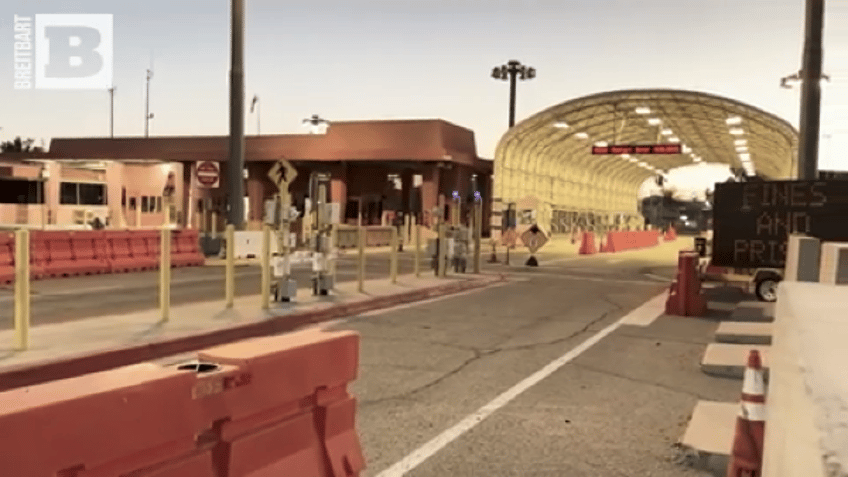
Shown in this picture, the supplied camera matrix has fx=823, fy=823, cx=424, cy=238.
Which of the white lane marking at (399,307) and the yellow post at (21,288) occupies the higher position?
the yellow post at (21,288)

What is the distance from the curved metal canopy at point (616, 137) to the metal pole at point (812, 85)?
16490 millimetres

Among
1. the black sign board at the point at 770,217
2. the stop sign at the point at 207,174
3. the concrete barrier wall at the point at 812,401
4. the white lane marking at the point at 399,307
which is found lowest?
the white lane marking at the point at 399,307

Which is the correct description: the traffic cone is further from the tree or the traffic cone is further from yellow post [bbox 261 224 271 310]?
the tree

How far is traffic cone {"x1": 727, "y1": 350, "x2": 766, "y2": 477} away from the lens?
4996mm

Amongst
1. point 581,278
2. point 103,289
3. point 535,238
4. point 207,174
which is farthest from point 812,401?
point 535,238

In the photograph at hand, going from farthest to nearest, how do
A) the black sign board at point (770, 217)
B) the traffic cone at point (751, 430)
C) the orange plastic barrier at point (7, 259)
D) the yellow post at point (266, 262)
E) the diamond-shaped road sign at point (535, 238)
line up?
the diamond-shaped road sign at point (535, 238) → the orange plastic barrier at point (7, 259) → the black sign board at point (770, 217) → the yellow post at point (266, 262) → the traffic cone at point (751, 430)

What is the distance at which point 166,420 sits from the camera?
132 inches

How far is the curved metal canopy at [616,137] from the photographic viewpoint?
138ft

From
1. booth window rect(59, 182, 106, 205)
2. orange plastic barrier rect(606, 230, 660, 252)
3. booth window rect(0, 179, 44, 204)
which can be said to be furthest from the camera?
orange plastic barrier rect(606, 230, 660, 252)

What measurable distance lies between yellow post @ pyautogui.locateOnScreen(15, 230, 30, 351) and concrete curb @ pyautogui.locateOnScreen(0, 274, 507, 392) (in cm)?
84

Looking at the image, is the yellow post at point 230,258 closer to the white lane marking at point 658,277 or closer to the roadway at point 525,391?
the roadway at point 525,391

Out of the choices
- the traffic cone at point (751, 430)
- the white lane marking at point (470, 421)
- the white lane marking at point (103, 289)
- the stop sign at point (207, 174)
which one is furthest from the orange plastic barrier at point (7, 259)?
the traffic cone at point (751, 430)

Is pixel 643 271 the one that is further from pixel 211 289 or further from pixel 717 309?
pixel 211 289

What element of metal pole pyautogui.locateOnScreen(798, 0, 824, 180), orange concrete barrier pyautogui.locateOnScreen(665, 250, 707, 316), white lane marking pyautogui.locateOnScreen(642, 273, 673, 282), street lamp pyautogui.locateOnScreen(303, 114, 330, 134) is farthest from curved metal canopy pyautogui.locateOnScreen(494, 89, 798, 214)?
orange concrete barrier pyautogui.locateOnScreen(665, 250, 707, 316)
